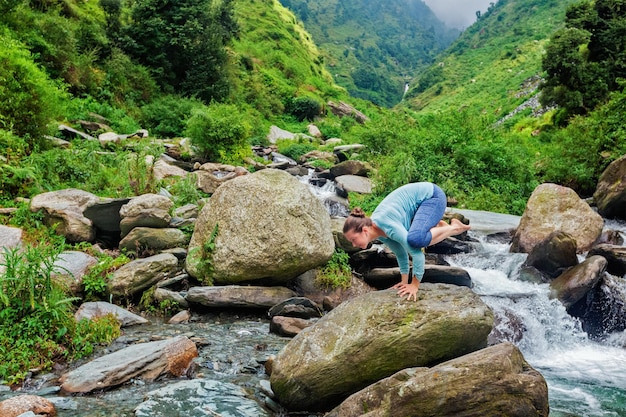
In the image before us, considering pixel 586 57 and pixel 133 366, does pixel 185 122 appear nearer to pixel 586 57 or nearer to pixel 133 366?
pixel 133 366

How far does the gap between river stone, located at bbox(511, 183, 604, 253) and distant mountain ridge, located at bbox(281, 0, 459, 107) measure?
98772 mm

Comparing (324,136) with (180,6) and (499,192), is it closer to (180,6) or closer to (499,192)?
(180,6)

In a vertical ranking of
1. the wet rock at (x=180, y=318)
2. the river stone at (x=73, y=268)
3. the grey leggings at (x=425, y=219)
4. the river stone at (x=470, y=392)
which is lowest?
the wet rock at (x=180, y=318)

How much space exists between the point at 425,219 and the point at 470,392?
6.99ft

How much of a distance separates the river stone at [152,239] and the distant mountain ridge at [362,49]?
102409mm

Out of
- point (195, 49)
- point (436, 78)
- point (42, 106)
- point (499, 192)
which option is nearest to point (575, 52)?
point (499, 192)

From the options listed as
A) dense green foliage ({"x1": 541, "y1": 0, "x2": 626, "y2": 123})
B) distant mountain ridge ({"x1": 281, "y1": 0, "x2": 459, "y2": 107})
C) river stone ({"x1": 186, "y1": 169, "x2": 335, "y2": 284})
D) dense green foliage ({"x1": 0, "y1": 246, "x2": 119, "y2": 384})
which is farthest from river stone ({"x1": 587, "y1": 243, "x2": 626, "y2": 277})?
distant mountain ridge ({"x1": 281, "y1": 0, "x2": 459, "y2": 107})

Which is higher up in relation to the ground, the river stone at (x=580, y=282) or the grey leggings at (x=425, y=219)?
the grey leggings at (x=425, y=219)

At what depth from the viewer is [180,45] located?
31.1 meters

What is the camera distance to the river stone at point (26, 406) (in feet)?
16.1

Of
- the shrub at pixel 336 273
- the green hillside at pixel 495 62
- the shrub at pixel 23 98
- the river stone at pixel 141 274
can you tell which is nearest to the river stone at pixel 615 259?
the shrub at pixel 336 273

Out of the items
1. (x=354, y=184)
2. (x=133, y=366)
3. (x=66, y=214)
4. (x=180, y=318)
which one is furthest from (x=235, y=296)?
(x=354, y=184)

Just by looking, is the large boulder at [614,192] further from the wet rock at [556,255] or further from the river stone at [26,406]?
the river stone at [26,406]

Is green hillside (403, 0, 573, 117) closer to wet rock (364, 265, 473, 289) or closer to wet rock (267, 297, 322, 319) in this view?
wet rock (364, 265, 473, 289)
